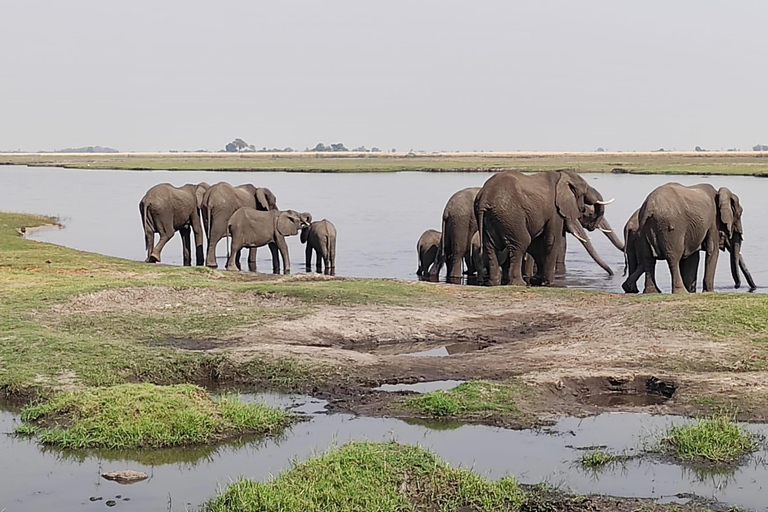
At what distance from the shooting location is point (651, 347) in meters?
11.6

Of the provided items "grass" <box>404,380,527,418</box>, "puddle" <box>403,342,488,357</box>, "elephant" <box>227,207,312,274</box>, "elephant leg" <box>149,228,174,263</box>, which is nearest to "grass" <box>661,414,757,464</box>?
"grass" <box>404,380,527,418</box>

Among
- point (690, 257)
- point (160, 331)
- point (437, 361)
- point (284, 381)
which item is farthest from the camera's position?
point (690, 257)

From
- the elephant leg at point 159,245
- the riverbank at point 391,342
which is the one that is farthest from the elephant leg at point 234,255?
the riverbank at point 391,342

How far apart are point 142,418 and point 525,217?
39.9 feet

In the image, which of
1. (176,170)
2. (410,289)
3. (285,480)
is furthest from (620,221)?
(176,170)

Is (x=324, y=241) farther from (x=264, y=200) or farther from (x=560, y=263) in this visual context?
(x=560, y=263)

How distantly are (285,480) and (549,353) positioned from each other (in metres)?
5.03

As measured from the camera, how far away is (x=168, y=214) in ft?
85.2

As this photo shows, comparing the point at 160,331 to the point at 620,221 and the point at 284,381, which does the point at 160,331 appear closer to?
the point at 284,381

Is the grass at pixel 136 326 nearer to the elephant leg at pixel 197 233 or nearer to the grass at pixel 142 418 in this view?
the grass at pixel 142 418

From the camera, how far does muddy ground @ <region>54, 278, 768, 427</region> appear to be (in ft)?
32.2

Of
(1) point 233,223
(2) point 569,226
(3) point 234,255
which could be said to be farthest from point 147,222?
(2) point 569,226

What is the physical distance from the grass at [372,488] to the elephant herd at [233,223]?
16.6 metres

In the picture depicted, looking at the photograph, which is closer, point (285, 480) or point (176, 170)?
point (285, 480)
